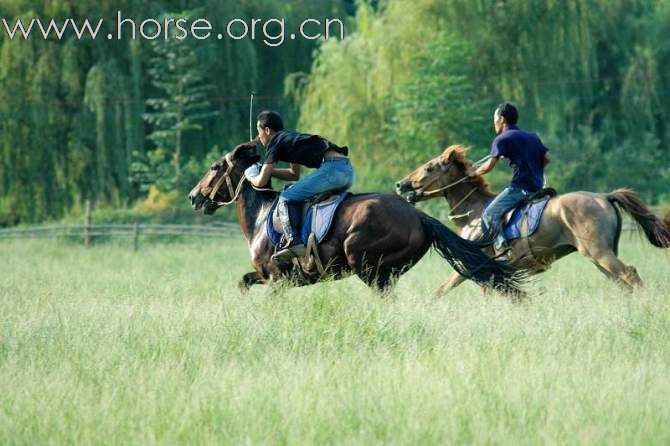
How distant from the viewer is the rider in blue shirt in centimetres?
1126

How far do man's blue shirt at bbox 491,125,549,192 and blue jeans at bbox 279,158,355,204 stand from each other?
5.23 feet

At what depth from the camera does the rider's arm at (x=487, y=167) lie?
11.3 metres

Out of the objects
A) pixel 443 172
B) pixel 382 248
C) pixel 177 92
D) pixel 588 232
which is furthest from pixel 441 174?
pixel 177 92

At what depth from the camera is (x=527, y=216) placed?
1134 cm

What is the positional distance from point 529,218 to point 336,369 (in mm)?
4670

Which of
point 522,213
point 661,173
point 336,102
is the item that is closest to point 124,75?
point 336,102

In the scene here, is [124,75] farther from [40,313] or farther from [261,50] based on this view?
[40,313]

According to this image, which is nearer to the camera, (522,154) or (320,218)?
(320,218)

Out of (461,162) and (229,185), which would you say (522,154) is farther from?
(229,185)

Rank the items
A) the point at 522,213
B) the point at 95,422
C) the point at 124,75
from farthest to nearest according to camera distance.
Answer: the point at 124,75 → the point at 522,213 → the point at 95,422

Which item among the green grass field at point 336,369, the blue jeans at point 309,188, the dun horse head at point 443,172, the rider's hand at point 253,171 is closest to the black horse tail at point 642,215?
the green grass field at point 336,369

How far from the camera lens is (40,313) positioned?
10.1m

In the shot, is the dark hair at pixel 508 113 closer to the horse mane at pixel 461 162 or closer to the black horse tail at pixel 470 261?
the horse mane at pixel 461 162

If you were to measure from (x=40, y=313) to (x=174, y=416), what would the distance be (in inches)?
173
